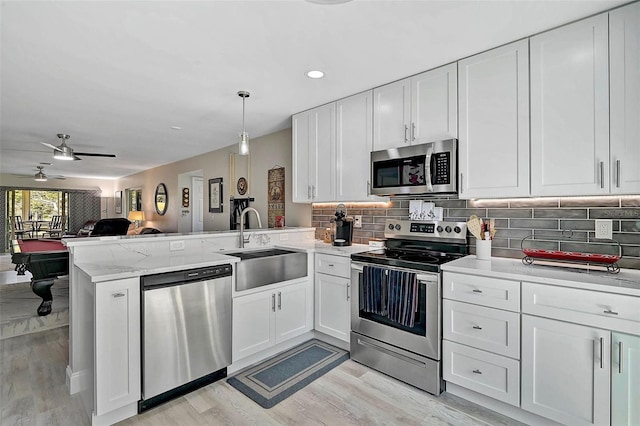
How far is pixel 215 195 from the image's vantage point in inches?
223

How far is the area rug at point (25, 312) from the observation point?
3442 millimetres

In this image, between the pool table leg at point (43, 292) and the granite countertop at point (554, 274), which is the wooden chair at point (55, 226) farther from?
the granite countertop at point (554, 274)

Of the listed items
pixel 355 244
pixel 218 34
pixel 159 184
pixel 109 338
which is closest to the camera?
pixel 109 338

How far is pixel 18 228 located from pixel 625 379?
13.4 meters

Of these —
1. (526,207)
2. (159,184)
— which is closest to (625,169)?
(526,207)

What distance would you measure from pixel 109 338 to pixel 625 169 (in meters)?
3.16

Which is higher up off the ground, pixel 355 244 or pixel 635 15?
pixel 635 15

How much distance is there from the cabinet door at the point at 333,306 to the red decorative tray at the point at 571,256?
1432 millimetres

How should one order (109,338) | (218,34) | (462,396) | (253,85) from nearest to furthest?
(109,338), (218,34), (462,396), (253,85)

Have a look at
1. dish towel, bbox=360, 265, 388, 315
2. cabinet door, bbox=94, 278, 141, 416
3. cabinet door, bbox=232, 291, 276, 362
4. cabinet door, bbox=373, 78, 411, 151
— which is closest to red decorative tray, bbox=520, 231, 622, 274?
dish towel, bbox=360, 265, 388, 315

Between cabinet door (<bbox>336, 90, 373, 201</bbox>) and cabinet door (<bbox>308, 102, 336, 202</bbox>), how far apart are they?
69 millimetres

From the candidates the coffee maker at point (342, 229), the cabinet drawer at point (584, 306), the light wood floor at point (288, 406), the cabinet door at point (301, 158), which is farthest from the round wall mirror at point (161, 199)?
the cabinet drawer at point (584, 306)

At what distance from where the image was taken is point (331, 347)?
2.93 m

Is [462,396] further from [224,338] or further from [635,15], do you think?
[635,15]
